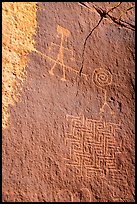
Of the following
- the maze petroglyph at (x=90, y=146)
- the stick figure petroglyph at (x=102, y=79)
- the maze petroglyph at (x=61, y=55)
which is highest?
the maze petroglyph at (x=61, y=55)

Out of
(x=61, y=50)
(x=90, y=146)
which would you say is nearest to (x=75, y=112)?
(x=90, y=146)

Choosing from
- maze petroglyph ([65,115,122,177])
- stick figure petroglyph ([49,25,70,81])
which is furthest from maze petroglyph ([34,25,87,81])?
maze petroglyph ([65,115,122,177])

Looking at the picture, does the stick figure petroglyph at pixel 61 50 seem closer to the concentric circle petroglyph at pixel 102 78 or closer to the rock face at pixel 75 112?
the rock face at pixel 75 112

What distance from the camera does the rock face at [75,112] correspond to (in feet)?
4.95

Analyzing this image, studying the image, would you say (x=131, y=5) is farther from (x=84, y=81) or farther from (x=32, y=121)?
(x=32, y=121)

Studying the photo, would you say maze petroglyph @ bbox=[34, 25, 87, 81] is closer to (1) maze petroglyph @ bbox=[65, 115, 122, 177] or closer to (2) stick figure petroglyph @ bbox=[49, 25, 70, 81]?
(2) stick figure petroglyph @ bbox=[49, 25, 70, 81]

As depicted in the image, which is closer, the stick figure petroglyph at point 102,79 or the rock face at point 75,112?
the rock face at point 75,112

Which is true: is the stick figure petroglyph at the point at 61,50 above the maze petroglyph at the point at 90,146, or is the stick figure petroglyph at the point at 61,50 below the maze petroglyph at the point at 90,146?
above

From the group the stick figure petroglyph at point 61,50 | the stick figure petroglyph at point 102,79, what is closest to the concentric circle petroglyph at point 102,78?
the stick figure petroglyph at point 102,79

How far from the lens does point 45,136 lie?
60.7 inches

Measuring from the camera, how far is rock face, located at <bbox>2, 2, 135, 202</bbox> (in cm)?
151

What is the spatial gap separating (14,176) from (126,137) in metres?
0.47

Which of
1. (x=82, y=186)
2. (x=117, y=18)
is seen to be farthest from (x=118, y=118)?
(x=117, y=18)

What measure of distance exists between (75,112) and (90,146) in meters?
0.14
